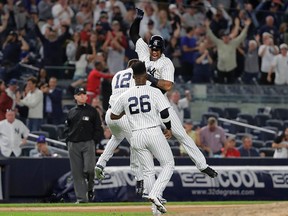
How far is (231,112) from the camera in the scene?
27.0 m

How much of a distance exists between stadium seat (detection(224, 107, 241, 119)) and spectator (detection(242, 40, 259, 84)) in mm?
1323

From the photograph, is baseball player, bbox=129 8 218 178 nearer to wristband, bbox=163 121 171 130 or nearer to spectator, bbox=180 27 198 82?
wristband, bbox=163 121 171 130

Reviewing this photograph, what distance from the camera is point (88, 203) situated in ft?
65.3

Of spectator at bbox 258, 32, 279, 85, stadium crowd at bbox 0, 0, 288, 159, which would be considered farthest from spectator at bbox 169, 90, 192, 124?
spectator at bbox 258, 32, 279, 85

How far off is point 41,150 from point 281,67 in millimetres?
8219

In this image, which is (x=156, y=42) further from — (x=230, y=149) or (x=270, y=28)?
(x=270, y=28)

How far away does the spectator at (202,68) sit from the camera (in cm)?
2716

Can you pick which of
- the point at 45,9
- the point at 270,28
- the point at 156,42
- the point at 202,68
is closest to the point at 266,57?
the point at 202,68

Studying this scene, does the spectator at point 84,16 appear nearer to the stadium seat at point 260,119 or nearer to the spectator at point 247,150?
the stadium seat at point 260,119

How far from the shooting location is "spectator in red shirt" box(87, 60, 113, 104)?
79.9 feet

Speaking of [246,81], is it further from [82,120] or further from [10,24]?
[82,120]

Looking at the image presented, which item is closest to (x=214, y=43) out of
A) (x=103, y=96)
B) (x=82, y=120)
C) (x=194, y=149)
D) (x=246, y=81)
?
(x=246, y=81)

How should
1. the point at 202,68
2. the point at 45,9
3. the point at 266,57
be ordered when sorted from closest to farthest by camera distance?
the point at 202,68, the point at 45,9, the point at 266,57

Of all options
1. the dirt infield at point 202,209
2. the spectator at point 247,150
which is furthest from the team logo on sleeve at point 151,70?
the spectator at point 247,150
